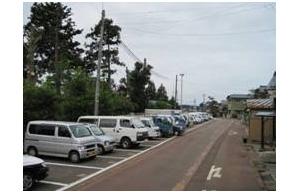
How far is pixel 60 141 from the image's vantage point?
21.9 meters

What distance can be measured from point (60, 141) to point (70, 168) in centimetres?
255

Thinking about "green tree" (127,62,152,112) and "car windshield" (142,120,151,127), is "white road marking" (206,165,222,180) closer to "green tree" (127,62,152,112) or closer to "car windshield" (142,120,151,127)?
"car windshield" (142,120,151,127)

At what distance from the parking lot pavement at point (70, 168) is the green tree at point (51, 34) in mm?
29611

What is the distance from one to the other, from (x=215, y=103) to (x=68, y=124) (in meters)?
148

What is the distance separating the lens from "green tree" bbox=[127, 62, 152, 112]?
65.7 meters

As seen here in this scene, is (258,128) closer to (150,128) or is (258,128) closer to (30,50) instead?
(150,128)

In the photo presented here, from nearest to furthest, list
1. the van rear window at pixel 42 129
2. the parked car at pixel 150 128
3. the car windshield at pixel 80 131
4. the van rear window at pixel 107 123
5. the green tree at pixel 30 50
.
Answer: the car windshield at pixel 80 131 → the van rear window at pixel 42 129 → the van rear window at pixel 107 123 → the parked car at pixel 150 128 → the green tree at pixel 30 50

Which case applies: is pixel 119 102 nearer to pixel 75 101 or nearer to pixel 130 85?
pixel 75 101

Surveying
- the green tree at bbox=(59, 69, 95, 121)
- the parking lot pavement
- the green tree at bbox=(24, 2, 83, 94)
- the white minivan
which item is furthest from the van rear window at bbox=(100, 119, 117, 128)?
the green tree at bbox=(24, 2, 83, 94)

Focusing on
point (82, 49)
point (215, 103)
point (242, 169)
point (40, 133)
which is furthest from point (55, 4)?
point (215, 103)

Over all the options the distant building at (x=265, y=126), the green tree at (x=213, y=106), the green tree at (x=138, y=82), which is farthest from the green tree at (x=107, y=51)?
the green tree at (x=213, y=106)

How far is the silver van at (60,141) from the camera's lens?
70.8 ft

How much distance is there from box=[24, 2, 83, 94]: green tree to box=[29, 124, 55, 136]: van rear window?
30.0 m

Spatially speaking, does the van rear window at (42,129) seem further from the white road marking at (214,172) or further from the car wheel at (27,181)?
the car wheel at (27,181)
